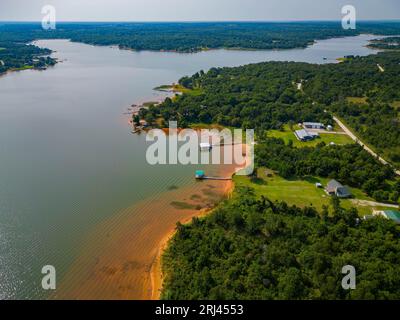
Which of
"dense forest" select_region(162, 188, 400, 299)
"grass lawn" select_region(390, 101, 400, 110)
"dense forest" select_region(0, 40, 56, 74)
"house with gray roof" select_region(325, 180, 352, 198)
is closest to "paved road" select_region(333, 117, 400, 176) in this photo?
"house with gray roof" select_region(325, 180, 352, 198)

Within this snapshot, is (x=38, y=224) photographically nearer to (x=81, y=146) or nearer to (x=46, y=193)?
(x=46, y=193)

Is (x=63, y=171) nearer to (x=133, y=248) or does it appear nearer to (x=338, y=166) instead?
(x=133, y=248)

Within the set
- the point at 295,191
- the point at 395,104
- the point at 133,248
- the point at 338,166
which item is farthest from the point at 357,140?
the point at 133,248

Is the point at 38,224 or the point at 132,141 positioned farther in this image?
the point at 132,141

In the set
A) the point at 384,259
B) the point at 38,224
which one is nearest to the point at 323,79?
the point at 384,259

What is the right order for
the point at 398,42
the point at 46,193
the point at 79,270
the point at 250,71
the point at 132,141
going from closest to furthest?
the point at 79,270, the point at 46,193, the point at 132,141, the point at 250,71, the point at 398,42
